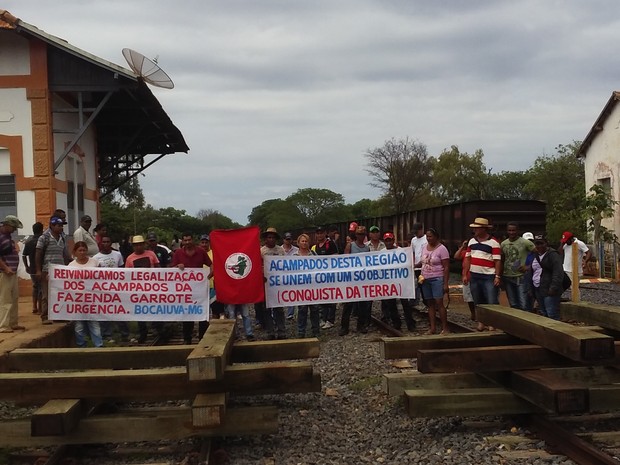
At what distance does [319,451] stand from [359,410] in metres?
1.29

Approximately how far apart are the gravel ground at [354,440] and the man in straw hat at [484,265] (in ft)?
11.1

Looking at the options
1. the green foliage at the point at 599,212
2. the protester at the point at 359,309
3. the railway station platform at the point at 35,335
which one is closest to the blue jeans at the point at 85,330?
the railway station platform at the point at 35,335

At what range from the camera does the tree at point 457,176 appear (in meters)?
74.2

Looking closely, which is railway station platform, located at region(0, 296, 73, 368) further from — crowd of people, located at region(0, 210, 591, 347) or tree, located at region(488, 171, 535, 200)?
tree, located at region(488, 171, 535, 200)

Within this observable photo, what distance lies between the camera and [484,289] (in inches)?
392

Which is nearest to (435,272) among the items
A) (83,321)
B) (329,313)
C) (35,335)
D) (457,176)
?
(329,313)

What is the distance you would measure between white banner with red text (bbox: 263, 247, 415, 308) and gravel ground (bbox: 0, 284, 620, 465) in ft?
11.7

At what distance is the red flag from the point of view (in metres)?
10.6

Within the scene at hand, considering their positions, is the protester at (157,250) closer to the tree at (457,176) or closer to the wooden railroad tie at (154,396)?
the wooden railroad tie at (154,396)

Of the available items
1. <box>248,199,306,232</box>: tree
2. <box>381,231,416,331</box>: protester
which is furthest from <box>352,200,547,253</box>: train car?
<box>248,199,306,232</box>: tree

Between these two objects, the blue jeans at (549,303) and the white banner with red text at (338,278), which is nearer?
the blue jeans at (549,303)

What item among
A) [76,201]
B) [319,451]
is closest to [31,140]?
[76,201]

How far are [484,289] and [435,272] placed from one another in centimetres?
79

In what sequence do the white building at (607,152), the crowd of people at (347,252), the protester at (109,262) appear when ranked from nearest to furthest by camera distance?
the crowd of people at (347,252) → the protester at (109,262) → the white building at (607,152)
